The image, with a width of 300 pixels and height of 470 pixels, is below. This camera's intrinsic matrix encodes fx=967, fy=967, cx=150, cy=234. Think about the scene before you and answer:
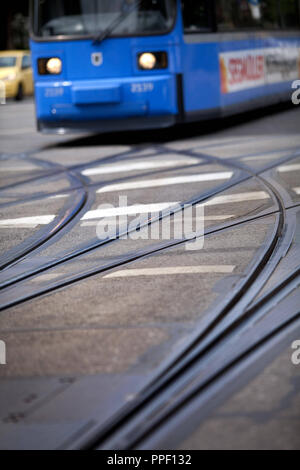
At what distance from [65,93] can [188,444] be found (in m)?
11.1

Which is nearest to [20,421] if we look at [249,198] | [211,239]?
[211,239]

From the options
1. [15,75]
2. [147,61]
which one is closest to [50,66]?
[147,61]

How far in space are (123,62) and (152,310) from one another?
9191mm

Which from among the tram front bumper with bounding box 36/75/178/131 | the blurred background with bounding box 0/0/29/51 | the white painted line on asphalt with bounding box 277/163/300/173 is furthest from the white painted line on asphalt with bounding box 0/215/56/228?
the blurred background with bounding box 0/0/29/51

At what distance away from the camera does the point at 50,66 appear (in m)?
13.9

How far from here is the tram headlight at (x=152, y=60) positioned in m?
13.5

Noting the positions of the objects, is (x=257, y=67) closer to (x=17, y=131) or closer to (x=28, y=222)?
(x=17, y=131)

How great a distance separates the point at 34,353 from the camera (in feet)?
14.0

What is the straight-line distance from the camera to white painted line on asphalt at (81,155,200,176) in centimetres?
1085

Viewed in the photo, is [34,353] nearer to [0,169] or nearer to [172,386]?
[172,386]

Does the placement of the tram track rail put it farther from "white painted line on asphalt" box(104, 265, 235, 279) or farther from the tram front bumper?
the tram front bumper

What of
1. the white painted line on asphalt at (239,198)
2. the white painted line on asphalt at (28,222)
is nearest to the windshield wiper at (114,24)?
the white painted line on asphalt at (239,198)
